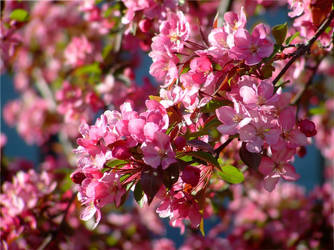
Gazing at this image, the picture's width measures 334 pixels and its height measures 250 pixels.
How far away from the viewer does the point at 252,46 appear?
0.81 m

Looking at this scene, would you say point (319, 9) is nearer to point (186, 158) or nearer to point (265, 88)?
point (265, 88)

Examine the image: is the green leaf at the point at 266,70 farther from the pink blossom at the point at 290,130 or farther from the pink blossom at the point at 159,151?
the pink blossom at the point at 159,151

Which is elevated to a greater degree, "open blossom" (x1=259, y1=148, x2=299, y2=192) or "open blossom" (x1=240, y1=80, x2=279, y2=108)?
"open blossom" (x1=240, y1=80, x2=279, y2=108)

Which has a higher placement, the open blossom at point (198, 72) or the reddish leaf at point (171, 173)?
the open blossom at point (198, 72)

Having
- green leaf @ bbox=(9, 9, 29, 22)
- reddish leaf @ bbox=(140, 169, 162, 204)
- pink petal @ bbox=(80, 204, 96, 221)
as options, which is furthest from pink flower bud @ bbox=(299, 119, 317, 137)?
green leaf @ bbox=(9, 9, 29, 22)

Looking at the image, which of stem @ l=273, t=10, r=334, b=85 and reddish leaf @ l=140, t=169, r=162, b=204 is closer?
reddish leaf @ l=140, t=169, r=162, b=204

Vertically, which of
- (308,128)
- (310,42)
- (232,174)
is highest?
(310,42)

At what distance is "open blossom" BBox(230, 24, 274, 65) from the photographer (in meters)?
0.80

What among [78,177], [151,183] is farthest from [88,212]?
[151,183]

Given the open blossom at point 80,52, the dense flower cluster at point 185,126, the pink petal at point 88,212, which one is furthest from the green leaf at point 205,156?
the open blossom at point 80,52

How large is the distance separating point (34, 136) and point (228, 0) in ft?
6.73

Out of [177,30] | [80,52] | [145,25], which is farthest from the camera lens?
[80,52]

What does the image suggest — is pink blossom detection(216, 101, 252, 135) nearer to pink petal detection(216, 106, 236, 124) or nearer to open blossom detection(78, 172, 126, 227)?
pink petal detection(216, 106, 236, 124)

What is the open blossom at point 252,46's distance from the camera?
0.80m
